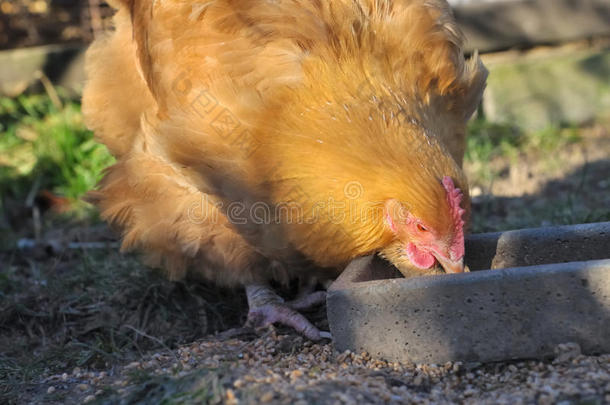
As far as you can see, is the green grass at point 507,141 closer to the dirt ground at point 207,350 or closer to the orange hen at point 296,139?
the dirt ground at point 207,350

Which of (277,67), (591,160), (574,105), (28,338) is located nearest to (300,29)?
(277,67)

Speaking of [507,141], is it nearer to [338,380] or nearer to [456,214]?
[456,214]

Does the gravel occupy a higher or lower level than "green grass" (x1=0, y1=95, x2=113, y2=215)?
lower

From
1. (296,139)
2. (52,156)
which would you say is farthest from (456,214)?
(52,156)

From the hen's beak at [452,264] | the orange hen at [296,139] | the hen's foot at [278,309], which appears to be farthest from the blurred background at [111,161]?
the hen's beak at [452,264]

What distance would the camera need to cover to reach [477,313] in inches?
90.7

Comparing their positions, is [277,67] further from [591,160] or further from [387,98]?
[591,160]

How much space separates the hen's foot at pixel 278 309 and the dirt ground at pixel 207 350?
0.23 feet

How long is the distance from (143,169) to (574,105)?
14.9 feet

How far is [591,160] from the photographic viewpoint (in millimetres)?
5176

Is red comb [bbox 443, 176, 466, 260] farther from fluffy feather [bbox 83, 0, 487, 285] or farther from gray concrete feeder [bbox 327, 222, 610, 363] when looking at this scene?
gray concrete feeder [bbox 327, 222, 610, 363]

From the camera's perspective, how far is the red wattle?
262cm

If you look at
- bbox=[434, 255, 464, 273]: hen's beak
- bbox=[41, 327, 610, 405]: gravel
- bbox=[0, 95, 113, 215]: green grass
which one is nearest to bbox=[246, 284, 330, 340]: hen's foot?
bbox=[41, 327, 610, 405]: gravel

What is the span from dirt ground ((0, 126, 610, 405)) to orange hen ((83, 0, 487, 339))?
0.28m
